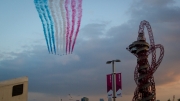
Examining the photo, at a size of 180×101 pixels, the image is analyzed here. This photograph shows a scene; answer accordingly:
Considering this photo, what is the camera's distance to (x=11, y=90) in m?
20.1

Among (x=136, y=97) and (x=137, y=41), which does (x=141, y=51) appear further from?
(x=136, y=97)

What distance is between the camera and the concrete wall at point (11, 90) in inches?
772

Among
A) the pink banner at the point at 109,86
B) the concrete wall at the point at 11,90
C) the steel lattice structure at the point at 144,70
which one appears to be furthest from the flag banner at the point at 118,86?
the steel lattice structure at the point at 144,70

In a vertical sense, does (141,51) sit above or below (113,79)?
above

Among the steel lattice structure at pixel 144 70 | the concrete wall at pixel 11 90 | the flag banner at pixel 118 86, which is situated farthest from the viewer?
the steel lattice structure at pixel 144 70

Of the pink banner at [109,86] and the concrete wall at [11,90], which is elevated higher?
the pink banner at [109,86]

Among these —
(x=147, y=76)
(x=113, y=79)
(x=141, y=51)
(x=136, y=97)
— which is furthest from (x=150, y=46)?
(x=113, y=79)

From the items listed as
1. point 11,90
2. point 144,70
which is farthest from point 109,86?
point 144,70

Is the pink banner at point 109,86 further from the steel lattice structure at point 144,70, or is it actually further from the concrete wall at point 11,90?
the steel lattice structure at point 144,70

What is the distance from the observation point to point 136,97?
96.5 m

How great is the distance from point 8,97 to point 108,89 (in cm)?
1891

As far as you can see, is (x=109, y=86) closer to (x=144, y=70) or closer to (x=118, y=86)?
(x=118, y=86)

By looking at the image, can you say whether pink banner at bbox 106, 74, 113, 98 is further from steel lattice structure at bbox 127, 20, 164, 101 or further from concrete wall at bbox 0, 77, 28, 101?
steel lattice structure at bbox 127, 20, 164, 101

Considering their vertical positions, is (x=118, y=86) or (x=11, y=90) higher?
(x=118, y=86)
